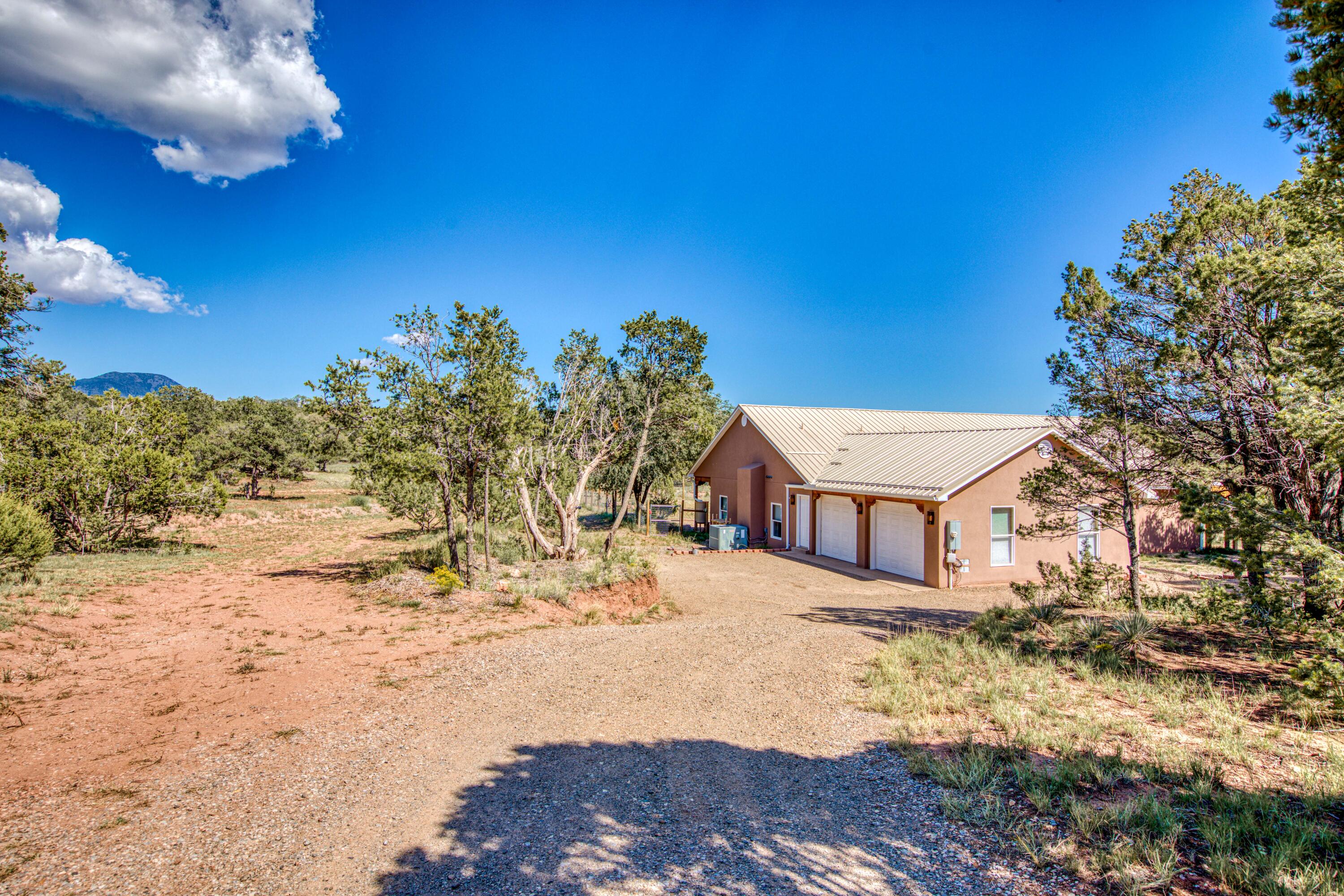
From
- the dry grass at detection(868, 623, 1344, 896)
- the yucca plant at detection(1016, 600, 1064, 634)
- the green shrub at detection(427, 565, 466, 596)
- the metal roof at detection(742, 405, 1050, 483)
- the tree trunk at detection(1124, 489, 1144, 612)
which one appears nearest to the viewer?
the dry grass at detection(868, 623, 1344, 896)

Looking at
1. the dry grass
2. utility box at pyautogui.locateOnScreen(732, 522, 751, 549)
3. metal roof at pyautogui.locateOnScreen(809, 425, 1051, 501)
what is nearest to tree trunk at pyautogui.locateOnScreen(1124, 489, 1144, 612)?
the dry grass

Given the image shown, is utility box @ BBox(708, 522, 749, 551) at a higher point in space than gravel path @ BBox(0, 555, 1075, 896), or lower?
higher

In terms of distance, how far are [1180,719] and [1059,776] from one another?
2279mm

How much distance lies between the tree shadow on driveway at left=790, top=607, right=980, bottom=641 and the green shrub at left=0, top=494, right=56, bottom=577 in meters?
15.2

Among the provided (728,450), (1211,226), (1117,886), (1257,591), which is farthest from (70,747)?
(728,450)

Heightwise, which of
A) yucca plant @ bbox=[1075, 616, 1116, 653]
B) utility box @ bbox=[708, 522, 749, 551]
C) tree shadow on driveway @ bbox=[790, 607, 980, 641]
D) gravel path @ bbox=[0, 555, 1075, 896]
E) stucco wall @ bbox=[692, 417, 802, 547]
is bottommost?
gravel path @ bbox=[0, 555, 1075, 896]

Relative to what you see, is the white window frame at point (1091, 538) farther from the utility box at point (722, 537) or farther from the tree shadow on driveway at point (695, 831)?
the tree shadow on driveway at point (695, 831)

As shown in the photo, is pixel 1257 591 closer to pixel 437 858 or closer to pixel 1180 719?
pixel 1180 719

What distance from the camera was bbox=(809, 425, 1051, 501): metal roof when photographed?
53.4ft

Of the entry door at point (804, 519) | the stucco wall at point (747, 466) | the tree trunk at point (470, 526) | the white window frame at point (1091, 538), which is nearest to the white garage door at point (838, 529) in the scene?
the entry door at point (804, 519)

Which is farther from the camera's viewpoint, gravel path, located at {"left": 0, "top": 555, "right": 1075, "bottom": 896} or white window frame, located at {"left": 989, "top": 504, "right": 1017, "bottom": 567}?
white window frame, located at {"left": 989, "top": 504, "right": 1017, "bottom": 567}

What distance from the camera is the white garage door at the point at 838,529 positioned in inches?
781

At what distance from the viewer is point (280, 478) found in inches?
1399

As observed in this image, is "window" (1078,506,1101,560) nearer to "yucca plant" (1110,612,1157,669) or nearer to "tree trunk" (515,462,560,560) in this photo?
"yucca plant" (1110,612,1157,669)
